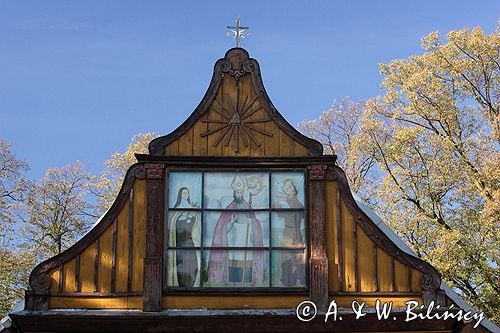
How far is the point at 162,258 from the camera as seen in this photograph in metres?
14.7

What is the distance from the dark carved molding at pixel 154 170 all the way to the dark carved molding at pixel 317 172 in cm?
251

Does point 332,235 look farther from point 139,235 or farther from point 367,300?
point 139,235

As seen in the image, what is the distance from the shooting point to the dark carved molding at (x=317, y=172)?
49.8ft

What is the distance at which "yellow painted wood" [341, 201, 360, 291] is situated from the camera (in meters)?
14.7

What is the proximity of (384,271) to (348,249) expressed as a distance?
688 millimetres

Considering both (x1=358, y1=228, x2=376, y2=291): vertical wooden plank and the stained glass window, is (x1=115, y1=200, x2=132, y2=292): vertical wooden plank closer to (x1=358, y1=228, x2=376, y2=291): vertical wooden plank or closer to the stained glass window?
the stained glass window

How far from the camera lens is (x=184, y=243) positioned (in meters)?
14.9

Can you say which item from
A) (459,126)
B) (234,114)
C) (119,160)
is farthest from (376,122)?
(234,114)

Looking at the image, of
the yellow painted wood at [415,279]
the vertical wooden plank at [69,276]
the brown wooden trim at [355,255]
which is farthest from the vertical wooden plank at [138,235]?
the yellow painted wood at [415,279]

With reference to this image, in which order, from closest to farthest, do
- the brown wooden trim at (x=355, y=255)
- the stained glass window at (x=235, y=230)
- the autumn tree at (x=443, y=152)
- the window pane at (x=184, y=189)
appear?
the brown wooden trim at (x=355, y=255), the stained glass window at (x=235, y=230), the window pane at (x=184, y=189), the autumn tree at (x=443, y=152)

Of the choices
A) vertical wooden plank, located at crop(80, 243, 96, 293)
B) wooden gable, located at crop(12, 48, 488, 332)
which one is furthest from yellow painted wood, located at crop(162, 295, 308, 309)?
vertical wooden plank, located at crop(80, 243, 96, 293)

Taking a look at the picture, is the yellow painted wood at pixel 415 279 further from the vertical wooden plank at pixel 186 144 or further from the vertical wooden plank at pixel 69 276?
the vertical wooden plank at pixel 69 276

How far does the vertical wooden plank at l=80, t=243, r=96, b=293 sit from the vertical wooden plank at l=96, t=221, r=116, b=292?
0.12m

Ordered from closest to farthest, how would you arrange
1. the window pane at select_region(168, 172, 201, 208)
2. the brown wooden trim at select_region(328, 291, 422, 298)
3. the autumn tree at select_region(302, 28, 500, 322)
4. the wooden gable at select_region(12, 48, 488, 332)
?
the wooden gable at select_region(12, 48, 488, 332), the brown wooden trim at select_region(328, 291, 422, 298), the window pane at select_region(168, 172, 201, 208), the autumn tree at select_region(302, 28, 500, 322)
